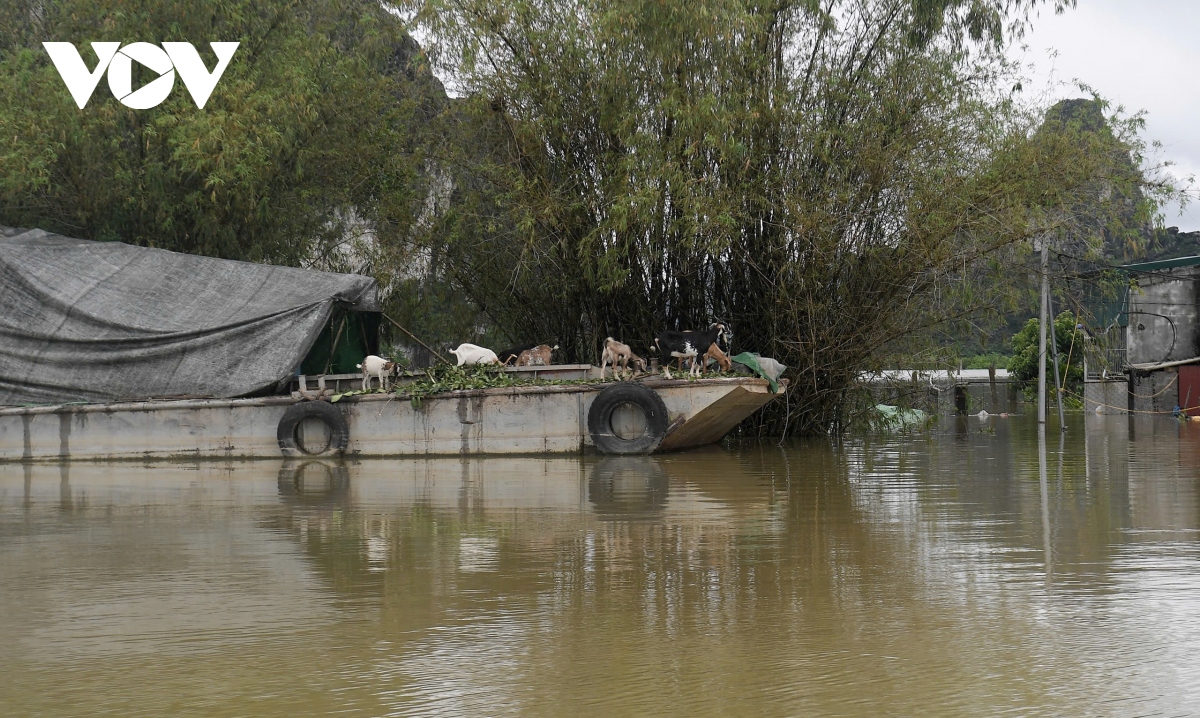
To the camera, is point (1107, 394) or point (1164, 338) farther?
point (1107, 394)

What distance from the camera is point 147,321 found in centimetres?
1477

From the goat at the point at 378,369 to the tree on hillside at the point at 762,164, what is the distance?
8.68ft

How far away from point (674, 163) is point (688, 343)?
2224 mm

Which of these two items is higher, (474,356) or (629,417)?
(474,356)

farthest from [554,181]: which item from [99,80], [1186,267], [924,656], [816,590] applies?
[1186,267]

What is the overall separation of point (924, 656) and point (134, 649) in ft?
9.44

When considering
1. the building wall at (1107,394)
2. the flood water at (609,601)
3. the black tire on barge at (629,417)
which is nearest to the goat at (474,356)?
the black tire on barge at (629,417)

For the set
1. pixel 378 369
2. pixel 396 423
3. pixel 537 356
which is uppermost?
pixel 537 356

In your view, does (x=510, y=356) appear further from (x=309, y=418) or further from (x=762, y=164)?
(x=762, y=164)

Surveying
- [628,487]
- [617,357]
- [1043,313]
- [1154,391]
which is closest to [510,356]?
[617,357]

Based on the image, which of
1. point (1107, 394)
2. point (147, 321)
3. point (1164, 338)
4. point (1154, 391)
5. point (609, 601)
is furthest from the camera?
point (1107, 394)

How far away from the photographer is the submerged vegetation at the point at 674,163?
1515 centimetres

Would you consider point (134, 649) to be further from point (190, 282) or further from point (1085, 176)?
point (1085, 176)

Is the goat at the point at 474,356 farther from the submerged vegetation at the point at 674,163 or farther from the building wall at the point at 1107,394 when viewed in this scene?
the building wall at the point at 1107,394
